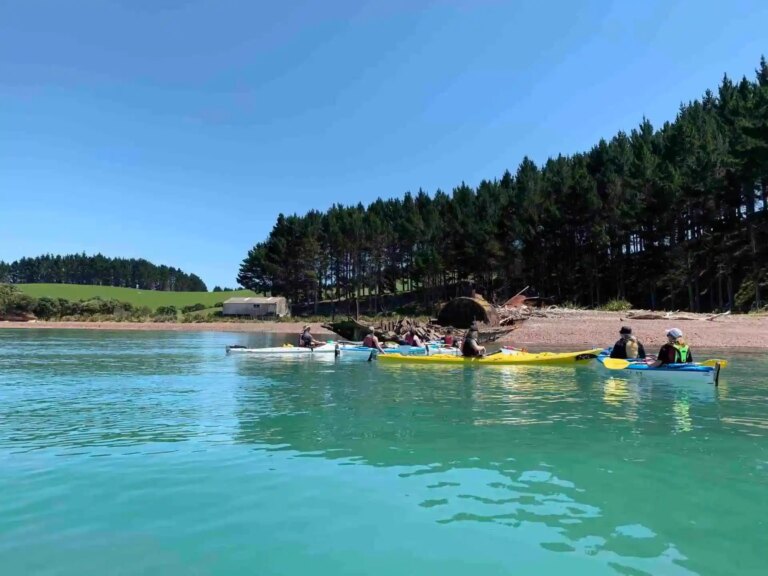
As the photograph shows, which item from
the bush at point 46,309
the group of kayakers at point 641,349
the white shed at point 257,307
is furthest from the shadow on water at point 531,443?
the bush at point 46,309

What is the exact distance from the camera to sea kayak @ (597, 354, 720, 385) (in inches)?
717

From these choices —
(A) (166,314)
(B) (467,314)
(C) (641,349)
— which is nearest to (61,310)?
(A) (166,314)

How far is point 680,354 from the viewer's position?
19.4 meters

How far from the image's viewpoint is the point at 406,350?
107ft

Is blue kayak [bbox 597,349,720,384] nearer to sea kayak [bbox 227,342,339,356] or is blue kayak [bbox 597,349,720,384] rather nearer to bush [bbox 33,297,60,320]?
sea kayak [bbox 227,342,339,356]

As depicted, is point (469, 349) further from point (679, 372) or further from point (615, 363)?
point (679, 372)

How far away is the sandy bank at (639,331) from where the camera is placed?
3538cm

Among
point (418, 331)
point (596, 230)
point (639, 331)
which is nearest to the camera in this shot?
point (639, 331)

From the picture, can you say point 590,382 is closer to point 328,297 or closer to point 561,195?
point 561,195

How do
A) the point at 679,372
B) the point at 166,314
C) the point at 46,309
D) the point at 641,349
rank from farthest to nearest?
the point at 166,314 → the point at 46,309 → the point at 641,349 → the point at 679,372

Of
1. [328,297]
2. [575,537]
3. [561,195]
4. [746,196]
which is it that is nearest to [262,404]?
[575,537]

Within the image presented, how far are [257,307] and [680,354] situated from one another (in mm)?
91780

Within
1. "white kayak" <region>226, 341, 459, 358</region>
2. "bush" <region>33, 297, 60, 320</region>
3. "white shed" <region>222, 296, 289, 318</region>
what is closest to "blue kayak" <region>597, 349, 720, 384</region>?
"white kayak" <region>226, 341, 459, 358</region>

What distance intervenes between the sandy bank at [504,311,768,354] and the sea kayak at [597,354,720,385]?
1344 cm
